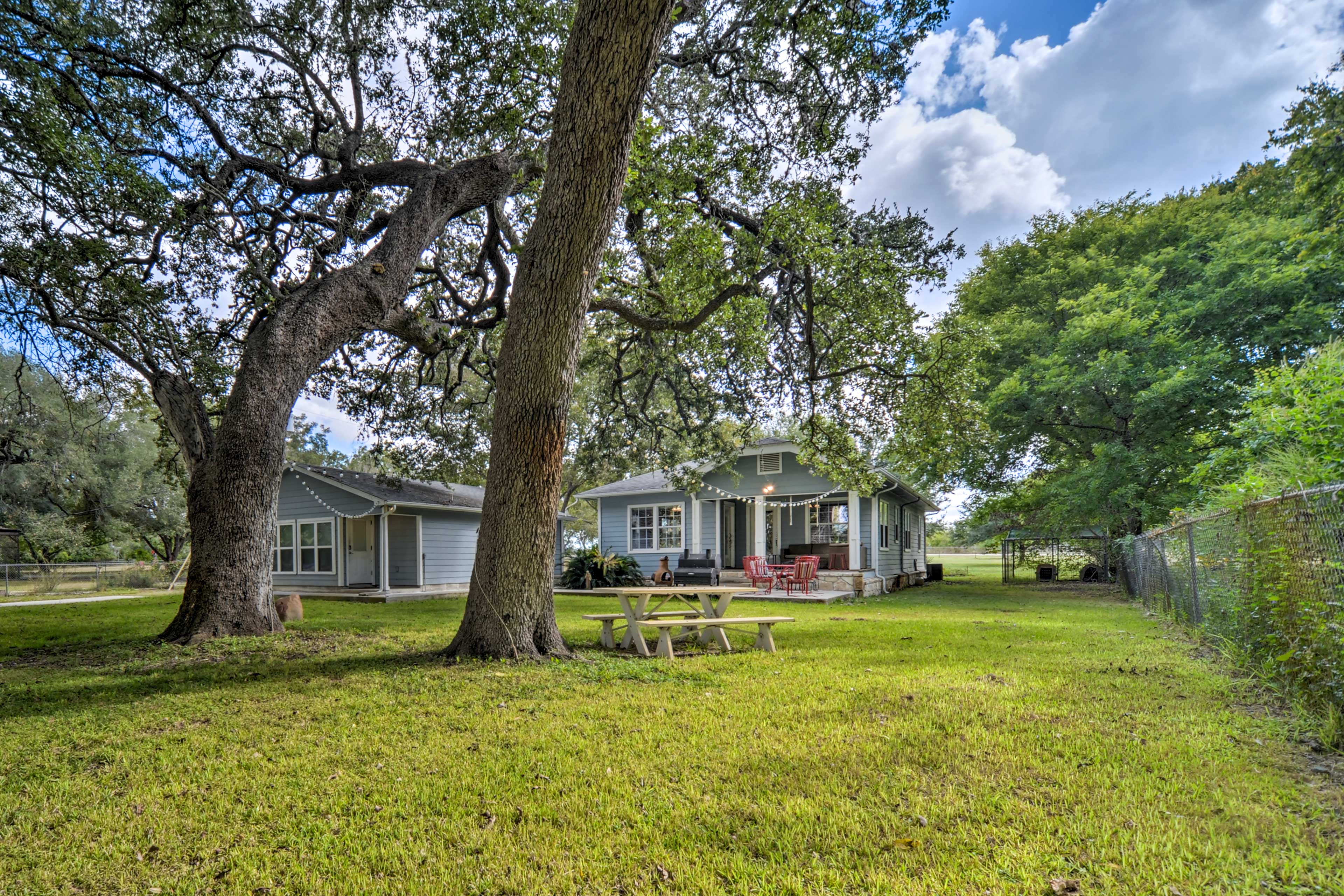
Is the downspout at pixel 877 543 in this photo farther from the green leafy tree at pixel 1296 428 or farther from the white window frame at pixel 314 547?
the white window frame at pixel 314 547

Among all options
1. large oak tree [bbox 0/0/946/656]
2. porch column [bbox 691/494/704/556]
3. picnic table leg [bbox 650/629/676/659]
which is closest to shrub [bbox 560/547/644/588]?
porch column [bbox 691/494/704/556]

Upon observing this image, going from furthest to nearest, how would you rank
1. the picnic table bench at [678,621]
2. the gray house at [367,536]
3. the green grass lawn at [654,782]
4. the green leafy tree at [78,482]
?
1. the green leafy tree at [78,482]
2. the gray house at [367,536]
3. the picnic table bench at [678,621]
4. the green grass lawn at [654,782]

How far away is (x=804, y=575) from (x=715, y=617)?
286 inches

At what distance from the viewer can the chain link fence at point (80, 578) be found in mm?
18922

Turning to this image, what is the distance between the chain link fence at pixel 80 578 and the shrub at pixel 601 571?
13.6 metres

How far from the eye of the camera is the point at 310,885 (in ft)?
7.23

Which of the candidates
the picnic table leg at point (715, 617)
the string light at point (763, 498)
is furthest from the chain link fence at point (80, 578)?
the picnic table leg at point (715, 617)

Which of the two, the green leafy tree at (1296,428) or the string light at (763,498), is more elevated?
the green leafy tree at (1296,428)

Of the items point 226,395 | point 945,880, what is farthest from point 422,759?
point 226,395

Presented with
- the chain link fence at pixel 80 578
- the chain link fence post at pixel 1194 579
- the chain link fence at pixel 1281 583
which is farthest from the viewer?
the chain link fence at pixel 80 578

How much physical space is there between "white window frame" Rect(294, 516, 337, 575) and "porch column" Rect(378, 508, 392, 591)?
1.89 metres

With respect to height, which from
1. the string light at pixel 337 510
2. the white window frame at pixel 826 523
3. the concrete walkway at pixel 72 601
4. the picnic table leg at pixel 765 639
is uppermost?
the string light at pixel 337 510

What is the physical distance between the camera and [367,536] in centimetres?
1938

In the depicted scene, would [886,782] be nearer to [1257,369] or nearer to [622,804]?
[622,804]
